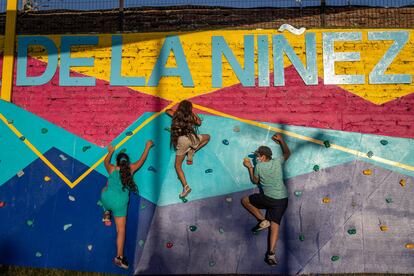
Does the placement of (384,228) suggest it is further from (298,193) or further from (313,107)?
(313,107)

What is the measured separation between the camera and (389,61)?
7469 mm

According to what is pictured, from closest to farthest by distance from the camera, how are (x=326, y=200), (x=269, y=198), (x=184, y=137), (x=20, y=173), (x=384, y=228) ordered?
(x=269, y=198) < (x=384, y=228) < (x=326, y=200) < (x=184, y=137) < (x=20, y=173)

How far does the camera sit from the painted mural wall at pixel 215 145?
23.2ft

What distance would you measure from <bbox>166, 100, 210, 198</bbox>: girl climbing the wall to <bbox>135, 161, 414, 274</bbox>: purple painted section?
65 cm

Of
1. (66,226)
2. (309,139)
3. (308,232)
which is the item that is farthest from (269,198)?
(66,226)

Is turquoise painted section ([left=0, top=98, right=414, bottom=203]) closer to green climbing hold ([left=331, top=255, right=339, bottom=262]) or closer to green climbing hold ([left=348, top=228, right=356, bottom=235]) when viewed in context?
green climbing hold ([left=348, top=228, right=356, bottom=235])

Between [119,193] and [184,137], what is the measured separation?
142cm

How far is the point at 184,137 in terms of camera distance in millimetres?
7262

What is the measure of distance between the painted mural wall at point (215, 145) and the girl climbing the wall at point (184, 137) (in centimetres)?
15

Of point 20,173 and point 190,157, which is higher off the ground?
point 190,157

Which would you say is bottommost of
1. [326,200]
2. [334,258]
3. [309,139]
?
[334,258]

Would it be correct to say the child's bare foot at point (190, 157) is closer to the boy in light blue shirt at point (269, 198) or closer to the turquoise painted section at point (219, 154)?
the turquoise painted section at point (219, 154)

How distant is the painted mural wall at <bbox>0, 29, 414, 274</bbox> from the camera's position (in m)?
7.07

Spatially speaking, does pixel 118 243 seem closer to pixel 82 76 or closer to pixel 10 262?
pixel 10 262
